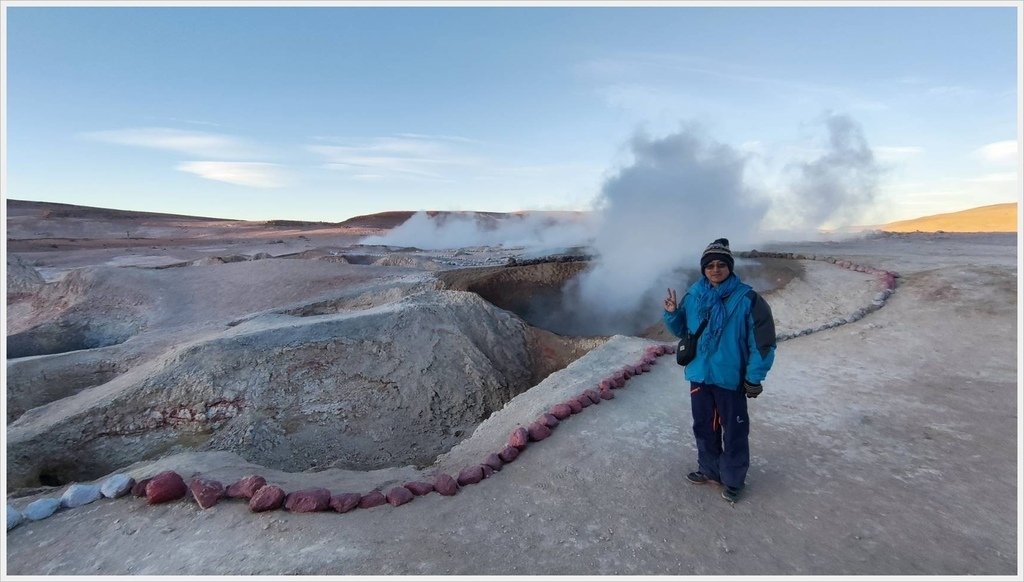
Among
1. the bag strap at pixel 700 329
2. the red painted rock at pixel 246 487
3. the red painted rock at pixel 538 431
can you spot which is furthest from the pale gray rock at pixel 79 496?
the bag strap at pixel 700 329

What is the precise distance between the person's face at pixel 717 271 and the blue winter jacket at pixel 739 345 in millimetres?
87

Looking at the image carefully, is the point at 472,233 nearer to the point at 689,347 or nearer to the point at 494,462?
the point at 494,462

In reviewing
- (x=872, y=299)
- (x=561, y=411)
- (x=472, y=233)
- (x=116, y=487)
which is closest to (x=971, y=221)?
(x=472, y=233)

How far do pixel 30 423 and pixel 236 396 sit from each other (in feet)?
6.71

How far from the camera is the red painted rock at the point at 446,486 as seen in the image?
3269 millimetres

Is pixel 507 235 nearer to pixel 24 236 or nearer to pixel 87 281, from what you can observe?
pixel 87 281

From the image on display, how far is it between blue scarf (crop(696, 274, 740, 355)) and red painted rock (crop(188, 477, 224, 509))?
3.16 m

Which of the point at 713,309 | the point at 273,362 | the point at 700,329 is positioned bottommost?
the point at 273,362

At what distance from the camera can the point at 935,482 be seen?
3289 millimetres

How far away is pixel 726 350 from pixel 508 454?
68.3 inches

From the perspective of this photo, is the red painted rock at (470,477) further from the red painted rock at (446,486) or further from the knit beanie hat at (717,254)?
the knit beanie hat at (717,254)

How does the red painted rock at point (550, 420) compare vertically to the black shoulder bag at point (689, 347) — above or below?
below

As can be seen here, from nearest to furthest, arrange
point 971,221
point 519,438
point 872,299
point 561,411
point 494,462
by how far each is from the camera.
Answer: point 494,462
point 519,438
point 561,411
point 872,299
point 971,221

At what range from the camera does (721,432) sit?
3.29 meters
